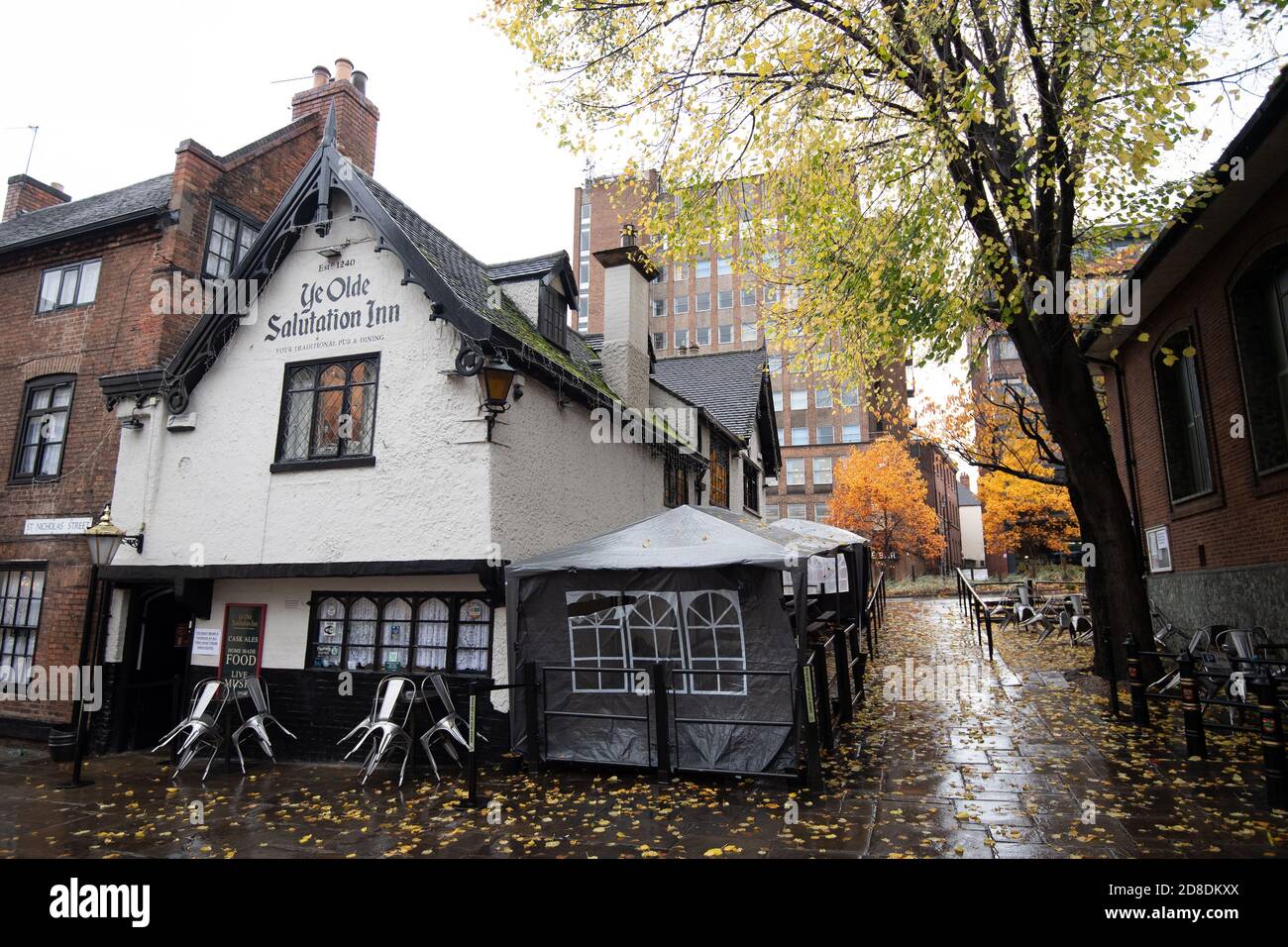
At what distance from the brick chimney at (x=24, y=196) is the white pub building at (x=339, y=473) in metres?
9.54

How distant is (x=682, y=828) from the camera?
602 cm

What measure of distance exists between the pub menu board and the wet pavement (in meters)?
A: 1.30

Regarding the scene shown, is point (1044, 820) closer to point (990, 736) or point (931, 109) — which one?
point (990, 736)

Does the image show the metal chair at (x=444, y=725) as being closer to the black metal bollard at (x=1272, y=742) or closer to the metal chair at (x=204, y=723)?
the metal chair at (x=204, y=723)

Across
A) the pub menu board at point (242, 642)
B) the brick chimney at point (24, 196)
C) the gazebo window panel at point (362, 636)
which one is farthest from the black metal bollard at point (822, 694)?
the brick chimney at point (24, 196)

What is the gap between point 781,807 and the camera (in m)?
6.48

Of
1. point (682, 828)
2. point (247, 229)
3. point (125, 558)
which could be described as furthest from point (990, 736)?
point (247, 229)

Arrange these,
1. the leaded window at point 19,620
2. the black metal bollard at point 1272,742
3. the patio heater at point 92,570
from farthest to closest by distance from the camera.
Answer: the leaded window at point 19,620 < the patio heater at point 92,570 < the black metal bollard at point 1272,742

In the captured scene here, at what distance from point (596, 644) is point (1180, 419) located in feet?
38.2

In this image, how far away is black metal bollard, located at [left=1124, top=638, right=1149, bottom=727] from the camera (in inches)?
324

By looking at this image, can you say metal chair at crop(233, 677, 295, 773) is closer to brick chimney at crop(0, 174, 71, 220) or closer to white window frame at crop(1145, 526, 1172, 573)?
brick chimney at crop(0, 174, 71, 220)

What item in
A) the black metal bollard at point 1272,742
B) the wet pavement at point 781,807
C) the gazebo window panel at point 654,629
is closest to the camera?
the wet pavement at point 781,807

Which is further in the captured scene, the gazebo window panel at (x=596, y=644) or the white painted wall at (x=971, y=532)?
the white painted wall at (x=971, y=532)

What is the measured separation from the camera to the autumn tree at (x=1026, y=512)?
3834 cm
